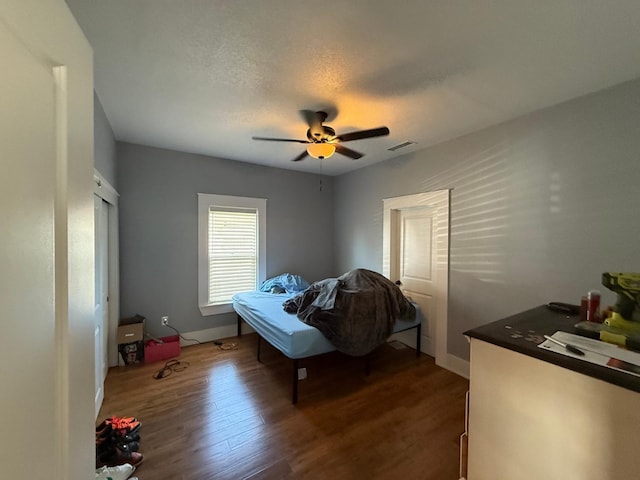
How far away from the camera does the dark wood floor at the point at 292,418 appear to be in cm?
173

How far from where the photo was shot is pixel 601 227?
204 centimetres

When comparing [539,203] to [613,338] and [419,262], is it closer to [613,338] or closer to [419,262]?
[419,262]

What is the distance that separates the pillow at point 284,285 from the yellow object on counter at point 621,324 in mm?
3168

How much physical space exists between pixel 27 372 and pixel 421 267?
11.5 feet

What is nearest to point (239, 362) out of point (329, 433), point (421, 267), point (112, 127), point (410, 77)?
point (329, 433)

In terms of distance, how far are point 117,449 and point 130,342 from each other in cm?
148

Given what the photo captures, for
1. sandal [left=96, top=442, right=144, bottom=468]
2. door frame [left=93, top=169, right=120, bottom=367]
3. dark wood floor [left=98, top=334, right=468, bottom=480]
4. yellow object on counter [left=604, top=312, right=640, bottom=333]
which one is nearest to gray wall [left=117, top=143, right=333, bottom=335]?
door frame [left=93, top=169, right=120, bottom=367]

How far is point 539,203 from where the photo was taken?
93.3 inches

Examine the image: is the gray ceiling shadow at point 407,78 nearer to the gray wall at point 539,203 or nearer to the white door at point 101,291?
the gray wall at point 539,203

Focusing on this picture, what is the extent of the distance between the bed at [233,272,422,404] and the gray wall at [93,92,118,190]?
6.53ft

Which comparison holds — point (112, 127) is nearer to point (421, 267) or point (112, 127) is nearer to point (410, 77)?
point (410, 77)

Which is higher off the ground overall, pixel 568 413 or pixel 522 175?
pixel 522 175

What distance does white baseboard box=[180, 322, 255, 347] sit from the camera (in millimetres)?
3588

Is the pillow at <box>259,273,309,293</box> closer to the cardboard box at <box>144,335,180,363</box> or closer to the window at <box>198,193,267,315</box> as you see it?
the window at <box>198,193,267,315</box>
